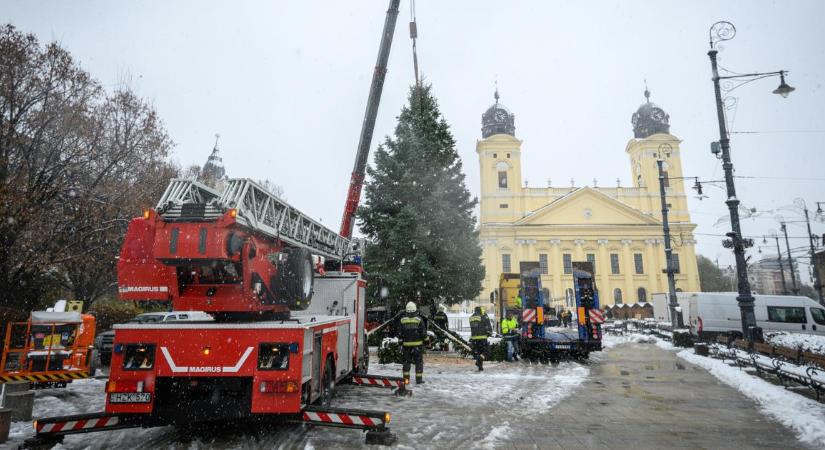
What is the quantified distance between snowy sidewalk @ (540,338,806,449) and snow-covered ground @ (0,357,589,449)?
440 millimetres

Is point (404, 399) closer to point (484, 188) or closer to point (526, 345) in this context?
point (526, 345)

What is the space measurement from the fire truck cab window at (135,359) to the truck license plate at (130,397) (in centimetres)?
29

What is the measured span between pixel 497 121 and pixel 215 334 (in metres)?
56.9

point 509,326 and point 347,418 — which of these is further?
point 509,326

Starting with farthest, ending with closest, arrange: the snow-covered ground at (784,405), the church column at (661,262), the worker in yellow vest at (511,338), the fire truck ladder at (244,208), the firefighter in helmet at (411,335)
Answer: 1. the church column at (661,262)
2. the worker in yellow vest at (511,338)
3. the firefighter in helmet at (411,335)
4. the snow-covered ground at (784,405)
5. the fire truck ladder at (244,208)

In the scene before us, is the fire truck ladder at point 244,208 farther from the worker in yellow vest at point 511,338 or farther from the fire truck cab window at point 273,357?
the worker in yellow vest at point 511,338

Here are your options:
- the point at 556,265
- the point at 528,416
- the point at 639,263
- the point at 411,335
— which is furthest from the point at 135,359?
the point at 639,263

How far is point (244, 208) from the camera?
6160mm

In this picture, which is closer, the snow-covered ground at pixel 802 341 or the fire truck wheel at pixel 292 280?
the fire truck wheel at pixel 292 280

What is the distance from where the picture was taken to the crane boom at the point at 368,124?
46.6 feet

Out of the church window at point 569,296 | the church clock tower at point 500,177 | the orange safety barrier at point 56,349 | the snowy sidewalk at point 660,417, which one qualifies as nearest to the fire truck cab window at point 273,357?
the snowy sidewalk at point 660,417

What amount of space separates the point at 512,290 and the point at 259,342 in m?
23.4

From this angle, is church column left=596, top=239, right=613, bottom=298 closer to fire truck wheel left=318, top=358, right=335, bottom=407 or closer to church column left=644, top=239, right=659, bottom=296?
church column left=644, top=239, right=659, bottom=296

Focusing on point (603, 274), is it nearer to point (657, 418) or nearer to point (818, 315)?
point (818, 315)
